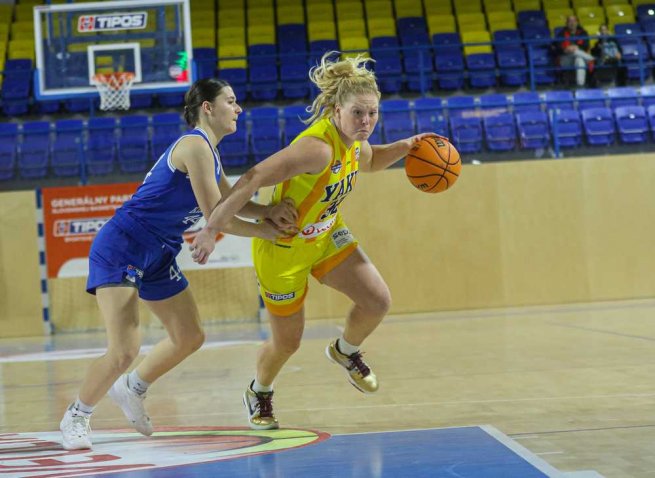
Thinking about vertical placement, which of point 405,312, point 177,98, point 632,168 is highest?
point 177,98

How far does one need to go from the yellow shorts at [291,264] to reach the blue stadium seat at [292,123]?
358 inches

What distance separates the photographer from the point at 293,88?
15703mm

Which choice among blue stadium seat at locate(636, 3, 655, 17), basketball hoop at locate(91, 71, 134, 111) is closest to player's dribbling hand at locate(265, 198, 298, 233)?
basketball hoop at locate(91, 71, 134, 111)

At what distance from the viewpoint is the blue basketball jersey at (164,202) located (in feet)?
15.0

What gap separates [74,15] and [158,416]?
7828 millimetres

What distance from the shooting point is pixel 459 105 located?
1405 centimetres

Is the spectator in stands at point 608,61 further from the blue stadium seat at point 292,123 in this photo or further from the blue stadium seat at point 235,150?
the blue stadium seat at point 235,150

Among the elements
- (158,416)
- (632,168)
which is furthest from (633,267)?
(158,416)

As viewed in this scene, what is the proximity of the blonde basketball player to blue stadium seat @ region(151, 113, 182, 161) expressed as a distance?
9134 millimetres

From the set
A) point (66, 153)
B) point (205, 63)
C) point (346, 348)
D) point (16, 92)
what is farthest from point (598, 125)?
point (346, 348)

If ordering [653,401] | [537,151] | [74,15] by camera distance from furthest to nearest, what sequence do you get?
[537,151], [74,15], [653,401]

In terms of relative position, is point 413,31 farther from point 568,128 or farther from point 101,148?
point 101,148

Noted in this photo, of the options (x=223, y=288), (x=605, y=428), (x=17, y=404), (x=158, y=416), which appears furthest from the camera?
(x=223, y=288)

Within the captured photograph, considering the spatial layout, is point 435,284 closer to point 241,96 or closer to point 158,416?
point 241,96
